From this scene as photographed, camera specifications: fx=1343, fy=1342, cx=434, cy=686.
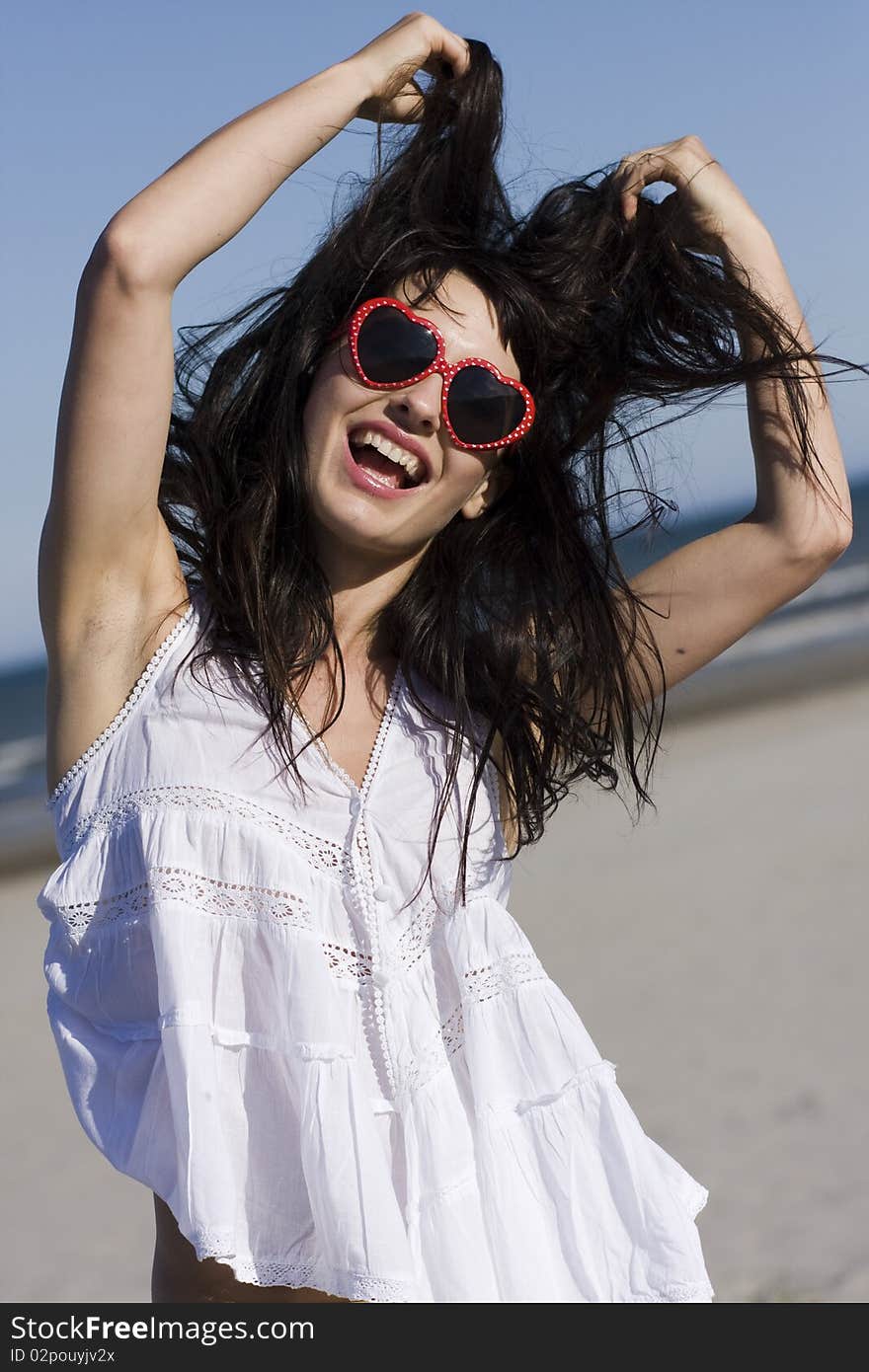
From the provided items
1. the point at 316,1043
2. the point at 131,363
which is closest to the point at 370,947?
the point at 316,1043

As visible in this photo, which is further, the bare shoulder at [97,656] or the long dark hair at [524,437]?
the long dark hair at [524,437]

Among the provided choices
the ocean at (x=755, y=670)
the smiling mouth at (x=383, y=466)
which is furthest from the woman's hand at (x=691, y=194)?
the ocean at (x=755, y=670)

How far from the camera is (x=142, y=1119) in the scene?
218 cm

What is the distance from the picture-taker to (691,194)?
9.33ft

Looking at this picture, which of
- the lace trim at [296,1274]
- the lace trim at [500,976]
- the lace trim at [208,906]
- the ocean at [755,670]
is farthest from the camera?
the ocean at [755,670]

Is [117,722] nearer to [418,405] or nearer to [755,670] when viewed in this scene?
[418,405]

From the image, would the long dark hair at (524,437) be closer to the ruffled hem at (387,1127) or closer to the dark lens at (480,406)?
the dark lens at (480,406)

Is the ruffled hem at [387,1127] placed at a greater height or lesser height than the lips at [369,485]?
lesser

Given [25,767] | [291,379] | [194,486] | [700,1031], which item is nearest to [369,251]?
[291,379]

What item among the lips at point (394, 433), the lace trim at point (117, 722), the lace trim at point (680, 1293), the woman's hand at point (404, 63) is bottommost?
the lace trim at point (680, 1293)

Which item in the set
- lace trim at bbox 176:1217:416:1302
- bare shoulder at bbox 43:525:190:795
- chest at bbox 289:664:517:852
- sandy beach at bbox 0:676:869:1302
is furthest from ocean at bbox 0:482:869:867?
lace trim at bbox 176:1217:416:1302

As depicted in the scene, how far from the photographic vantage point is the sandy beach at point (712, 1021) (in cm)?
494

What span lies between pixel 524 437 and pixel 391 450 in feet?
1.32

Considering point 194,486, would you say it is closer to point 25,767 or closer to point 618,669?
point 618,669
